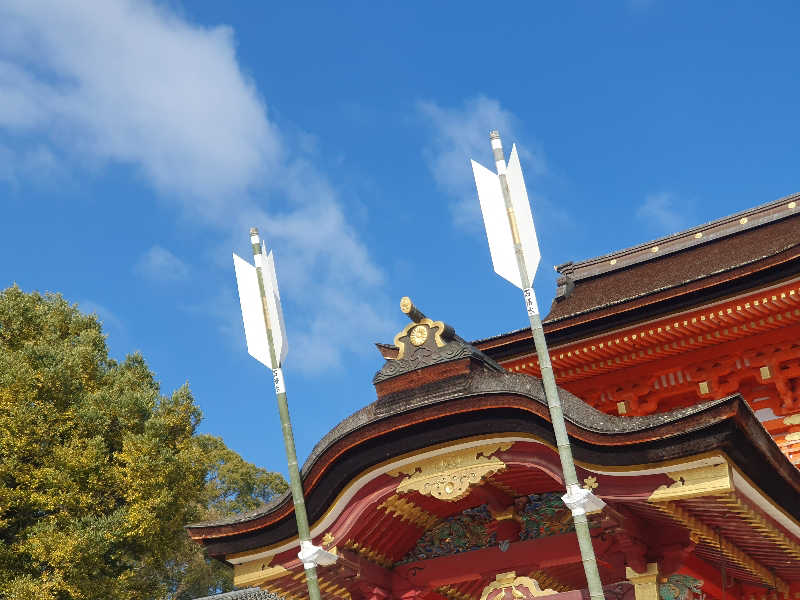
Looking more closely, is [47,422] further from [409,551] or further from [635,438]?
[635,438]

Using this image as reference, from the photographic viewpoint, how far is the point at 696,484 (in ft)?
21.5

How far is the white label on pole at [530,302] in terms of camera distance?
6.59 meters

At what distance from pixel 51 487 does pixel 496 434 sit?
12.1 meters

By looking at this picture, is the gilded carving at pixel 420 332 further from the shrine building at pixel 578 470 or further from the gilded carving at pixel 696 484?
the gilded carving at pixel 696 484

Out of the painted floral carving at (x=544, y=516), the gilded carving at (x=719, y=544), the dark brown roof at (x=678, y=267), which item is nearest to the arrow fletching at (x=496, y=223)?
the gilded carving at (x=719, y=544)

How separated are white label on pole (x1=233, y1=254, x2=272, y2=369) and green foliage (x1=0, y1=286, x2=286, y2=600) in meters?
10.2

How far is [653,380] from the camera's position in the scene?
36.1 ft

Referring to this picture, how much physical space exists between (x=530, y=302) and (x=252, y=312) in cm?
266

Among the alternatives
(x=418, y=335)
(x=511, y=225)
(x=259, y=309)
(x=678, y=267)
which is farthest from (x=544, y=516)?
(x=678, y=267)

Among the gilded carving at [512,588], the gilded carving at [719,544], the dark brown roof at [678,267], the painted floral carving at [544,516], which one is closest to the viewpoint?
the gilded carving at [719,544]

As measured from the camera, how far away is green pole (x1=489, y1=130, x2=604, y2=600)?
605cm

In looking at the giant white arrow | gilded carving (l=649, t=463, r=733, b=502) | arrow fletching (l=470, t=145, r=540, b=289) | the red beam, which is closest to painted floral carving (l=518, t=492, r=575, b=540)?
the red beam

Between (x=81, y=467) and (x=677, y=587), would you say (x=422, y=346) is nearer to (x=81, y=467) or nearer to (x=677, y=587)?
(x=677, y=587)

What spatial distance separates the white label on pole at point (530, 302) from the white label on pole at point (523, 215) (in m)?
0.06
